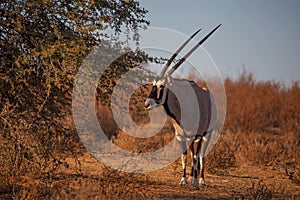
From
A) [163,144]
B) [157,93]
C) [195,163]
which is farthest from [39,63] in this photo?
[163,144]

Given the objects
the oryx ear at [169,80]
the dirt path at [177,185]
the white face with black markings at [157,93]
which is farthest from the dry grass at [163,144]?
the oryx ear at [169,80]

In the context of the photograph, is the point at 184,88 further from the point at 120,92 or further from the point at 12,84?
the point at 12,84

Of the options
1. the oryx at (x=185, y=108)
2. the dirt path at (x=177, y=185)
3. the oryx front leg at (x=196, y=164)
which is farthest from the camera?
the oryx front leg at (x=196, y=164)

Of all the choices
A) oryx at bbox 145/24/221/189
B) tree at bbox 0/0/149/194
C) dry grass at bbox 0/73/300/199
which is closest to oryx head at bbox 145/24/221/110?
oryx at bbox 145/24/221/189

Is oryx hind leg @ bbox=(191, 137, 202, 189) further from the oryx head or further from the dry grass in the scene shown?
the oryx head

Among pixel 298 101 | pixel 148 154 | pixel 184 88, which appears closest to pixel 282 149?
pixel 148 154

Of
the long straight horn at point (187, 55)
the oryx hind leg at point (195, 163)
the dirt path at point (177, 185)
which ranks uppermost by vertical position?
the long straight horn at point (187, 55)

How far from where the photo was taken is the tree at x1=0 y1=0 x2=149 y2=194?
21.4ft

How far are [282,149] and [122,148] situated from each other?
4251mm

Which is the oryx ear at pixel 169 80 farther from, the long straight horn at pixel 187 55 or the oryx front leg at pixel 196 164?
the oryx front leg at pixel 196 164

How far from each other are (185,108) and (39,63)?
3.05m

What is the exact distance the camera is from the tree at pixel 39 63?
6535mm

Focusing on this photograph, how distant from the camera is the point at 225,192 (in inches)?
329

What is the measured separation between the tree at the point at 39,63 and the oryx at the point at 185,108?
1.15 meters
